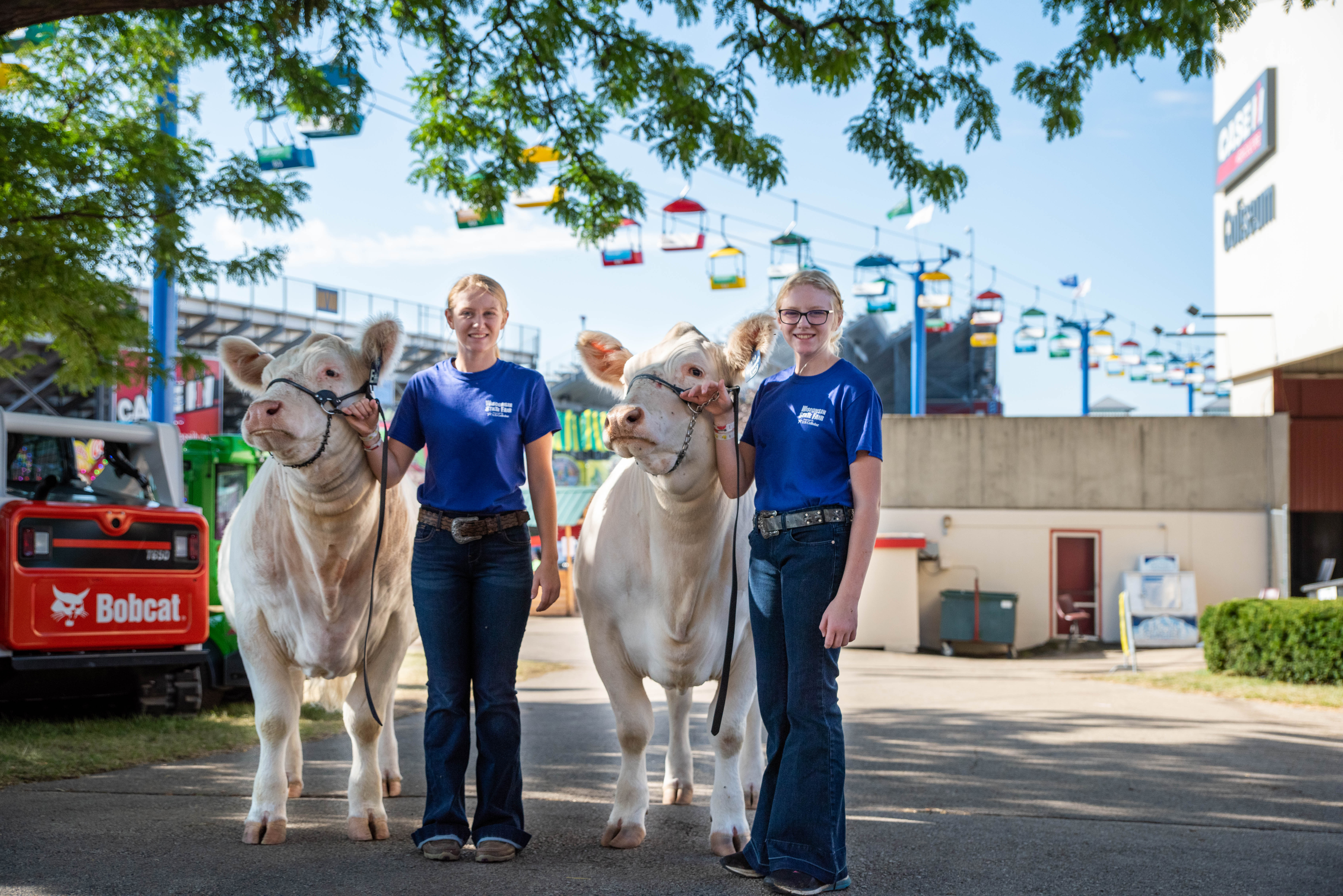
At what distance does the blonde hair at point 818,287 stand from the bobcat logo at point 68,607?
604 cm

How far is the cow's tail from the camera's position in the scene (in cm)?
538

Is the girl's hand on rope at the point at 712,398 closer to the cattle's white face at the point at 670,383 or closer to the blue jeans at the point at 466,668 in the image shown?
the cattle's white face at the point at 670,383

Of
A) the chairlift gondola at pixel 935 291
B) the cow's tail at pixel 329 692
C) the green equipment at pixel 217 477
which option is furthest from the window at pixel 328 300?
the cow's tail at pixel 329 692

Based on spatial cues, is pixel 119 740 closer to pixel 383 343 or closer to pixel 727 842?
pixel 383 343

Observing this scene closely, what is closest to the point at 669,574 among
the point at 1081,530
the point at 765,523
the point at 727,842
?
the point at 765,523

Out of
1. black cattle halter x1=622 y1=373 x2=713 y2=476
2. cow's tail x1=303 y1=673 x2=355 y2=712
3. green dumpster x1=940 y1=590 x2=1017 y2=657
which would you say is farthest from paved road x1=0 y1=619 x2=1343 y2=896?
green dumpster x1=940 y1=590 x2=1017 y2=657

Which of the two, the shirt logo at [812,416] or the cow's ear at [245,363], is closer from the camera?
the shirt logo at [812,416]

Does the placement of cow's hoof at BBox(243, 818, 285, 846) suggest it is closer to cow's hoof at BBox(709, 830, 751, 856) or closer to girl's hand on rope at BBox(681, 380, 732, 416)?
cow's hoof at BBox(709, 830, 751, 856)

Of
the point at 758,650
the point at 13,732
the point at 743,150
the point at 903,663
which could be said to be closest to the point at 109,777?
the point at 13,732

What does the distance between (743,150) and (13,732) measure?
673 cm

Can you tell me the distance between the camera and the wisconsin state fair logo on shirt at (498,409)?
429 cm

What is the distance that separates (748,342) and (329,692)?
2751 millimetres

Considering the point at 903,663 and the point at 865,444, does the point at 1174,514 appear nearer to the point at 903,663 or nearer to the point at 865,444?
the point at 903,663

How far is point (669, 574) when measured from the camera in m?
4.37
